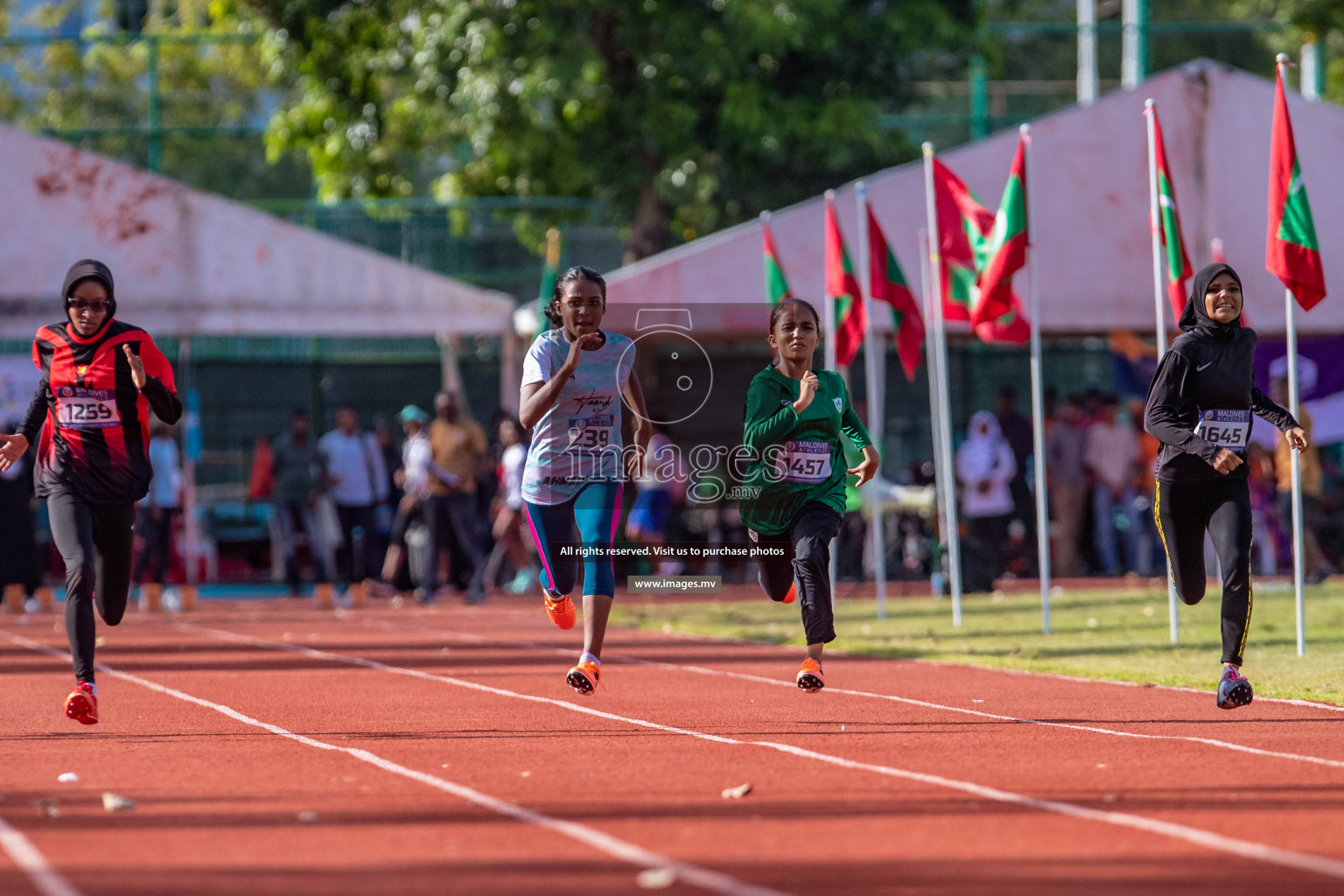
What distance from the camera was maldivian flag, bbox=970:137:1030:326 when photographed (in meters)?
14.3

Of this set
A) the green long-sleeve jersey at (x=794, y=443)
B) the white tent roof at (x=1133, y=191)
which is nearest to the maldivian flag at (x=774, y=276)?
the white tent roof at (x=1133, y=191)

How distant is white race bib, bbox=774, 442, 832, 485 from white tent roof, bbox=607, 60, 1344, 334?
10.7m

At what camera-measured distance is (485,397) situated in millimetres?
25891

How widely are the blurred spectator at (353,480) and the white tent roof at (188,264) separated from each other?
1.41 meters

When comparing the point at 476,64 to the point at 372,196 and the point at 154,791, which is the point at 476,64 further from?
the point at 154,791

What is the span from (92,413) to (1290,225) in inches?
291

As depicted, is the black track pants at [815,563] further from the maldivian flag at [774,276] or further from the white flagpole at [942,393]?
the maldivian flag at [774,276]

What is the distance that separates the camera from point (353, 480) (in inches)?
772

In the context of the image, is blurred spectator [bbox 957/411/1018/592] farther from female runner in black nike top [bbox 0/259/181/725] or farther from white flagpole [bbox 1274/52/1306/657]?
female runner in black nike top [bbox 0/259/181/725]

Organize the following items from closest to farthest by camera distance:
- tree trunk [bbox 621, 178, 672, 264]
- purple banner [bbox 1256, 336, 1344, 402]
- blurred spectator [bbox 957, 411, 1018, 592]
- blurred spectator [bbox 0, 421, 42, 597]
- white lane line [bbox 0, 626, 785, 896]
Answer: white lane line [bbox 0, 626, 785, 896] → blurred spectator [bbox 0, 421, 42, 597] → blurred spectator [bbox 957, 411, 1018, 592] → purple banner [bbox 1256, 336, 1344, 402] → tree trunk [bbox 621, 178, 672, 264]

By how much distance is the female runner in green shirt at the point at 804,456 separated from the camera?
915 cm

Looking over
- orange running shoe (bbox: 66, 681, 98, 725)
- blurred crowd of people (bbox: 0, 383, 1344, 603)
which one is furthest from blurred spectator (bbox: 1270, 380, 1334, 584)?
orange running shoe (bbox: 66, 681, 98, 725)

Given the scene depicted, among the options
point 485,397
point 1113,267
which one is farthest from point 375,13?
point 1113,267

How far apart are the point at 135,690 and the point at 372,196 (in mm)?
17668
